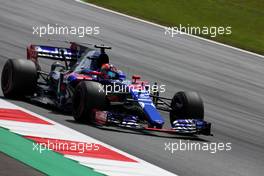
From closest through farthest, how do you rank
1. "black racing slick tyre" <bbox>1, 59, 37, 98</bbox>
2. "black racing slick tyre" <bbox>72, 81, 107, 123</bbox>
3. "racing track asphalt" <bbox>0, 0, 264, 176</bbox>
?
1. "racing track asphalt" <bbox>0, 0, 264, 176</bbox>
2. "black racing slick tyre" <bbox>72, 81, 107, 123</bbox>
3. "black racing slick tyre" <bbox>1, 59, 37, 98</bbox>

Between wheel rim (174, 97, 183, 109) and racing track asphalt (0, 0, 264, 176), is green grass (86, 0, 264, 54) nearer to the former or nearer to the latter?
racing track asphalt (0, 0, 264, 176)

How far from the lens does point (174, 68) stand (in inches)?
878

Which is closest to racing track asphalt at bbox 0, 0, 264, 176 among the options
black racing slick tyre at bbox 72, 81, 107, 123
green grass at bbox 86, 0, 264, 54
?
black racing slick tyre at bbox 72, 81, 107, 123

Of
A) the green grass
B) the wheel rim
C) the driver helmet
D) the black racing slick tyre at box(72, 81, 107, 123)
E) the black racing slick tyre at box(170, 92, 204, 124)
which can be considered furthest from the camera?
the green grass

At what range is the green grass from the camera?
28.4 meters

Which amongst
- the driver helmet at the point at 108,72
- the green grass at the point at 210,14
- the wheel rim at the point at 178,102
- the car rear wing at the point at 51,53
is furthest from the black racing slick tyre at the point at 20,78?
the green grass at the point at 210,14

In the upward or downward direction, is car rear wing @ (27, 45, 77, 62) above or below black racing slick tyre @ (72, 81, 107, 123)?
above

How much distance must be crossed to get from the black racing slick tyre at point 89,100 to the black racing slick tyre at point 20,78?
67.8 inches

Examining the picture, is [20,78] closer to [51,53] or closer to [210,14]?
[51,53]

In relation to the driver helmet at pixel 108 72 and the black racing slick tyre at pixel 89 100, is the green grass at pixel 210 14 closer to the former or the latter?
the driver helmet at pixel 108 72

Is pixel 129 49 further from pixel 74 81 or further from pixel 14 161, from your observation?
pixel 14 161

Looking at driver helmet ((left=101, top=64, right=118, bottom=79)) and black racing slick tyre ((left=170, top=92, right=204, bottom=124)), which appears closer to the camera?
black racing slick tyre ((left=170, top=92, right=204, bottom=124))

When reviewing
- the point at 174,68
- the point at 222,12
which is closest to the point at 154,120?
the point at 174,68

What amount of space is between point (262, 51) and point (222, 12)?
476 cm
